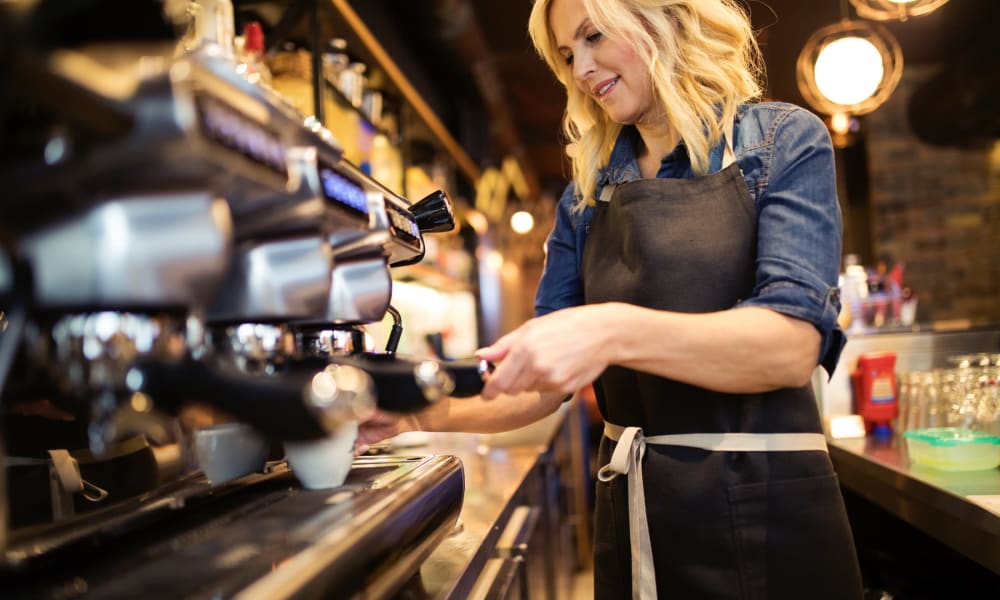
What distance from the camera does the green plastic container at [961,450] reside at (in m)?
1.69

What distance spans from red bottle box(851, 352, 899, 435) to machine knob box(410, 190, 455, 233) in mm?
1763

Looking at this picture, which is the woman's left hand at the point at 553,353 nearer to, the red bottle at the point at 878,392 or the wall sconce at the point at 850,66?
the red bottle at the point at 878,392

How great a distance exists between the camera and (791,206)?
1.11 meters

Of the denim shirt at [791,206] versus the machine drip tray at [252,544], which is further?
the denim shirt at [791,206]

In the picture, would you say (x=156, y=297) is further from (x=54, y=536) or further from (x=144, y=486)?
(x=144, y=486)

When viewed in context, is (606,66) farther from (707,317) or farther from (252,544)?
(252,544)

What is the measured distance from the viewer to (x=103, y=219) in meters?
0.58

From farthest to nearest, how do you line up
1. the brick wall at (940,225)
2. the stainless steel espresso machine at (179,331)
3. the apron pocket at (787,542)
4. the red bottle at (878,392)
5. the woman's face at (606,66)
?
the brick wall at (940,225)
the red bottle at (878,392)
the woman's face at (606,66)
the apron pocket at (787,542)
the stainless steel espresso machine at (179,331)

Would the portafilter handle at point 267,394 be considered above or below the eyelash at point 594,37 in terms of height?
below

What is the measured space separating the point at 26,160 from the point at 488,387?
0.48 m

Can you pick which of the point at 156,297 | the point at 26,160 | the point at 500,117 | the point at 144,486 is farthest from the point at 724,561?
the point at 500,117

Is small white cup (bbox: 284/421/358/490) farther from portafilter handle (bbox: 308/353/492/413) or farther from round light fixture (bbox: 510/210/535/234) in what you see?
round light fixture (bbox: 510/210/535/234)

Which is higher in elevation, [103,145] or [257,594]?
[103,145]

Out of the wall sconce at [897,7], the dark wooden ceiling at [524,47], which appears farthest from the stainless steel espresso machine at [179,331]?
the dark wooden ceiling at [524,47]
